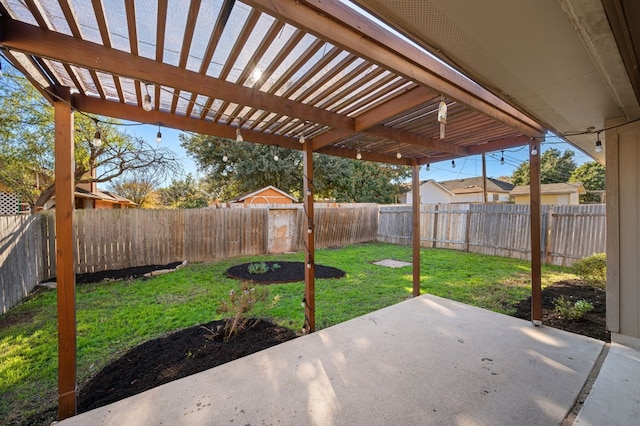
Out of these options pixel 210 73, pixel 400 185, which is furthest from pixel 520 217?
pixel 400 185

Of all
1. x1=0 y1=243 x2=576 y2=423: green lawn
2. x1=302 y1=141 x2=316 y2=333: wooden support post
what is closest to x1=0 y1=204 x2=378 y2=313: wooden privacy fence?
x1=302 y1=141 x2=316 y2=333: wooden support post

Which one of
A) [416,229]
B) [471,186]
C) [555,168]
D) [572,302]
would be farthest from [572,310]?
[555,168]

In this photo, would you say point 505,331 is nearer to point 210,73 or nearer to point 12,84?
point 210,73

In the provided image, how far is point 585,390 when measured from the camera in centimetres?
189

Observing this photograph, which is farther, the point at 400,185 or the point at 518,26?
the point at 400,185

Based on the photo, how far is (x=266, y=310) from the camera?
3.56 m

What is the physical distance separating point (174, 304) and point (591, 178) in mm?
25513

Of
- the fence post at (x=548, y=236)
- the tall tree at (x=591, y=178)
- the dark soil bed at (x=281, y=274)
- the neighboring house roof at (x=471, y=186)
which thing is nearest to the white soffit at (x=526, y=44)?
the dark soil bed at (x=281, y=274)

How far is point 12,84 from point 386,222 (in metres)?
10.5

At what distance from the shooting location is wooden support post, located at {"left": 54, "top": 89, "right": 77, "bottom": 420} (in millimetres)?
1722

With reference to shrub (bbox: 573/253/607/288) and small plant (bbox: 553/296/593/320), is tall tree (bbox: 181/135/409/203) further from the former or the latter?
small plant (bbox: 553/296/593/320)

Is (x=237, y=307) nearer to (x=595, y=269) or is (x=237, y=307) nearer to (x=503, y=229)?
(x=595, y=269)

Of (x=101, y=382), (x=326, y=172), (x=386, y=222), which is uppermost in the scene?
(x=326, y=172)

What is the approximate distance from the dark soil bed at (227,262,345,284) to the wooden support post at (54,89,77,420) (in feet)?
10.5
